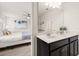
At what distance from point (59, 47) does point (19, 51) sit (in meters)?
0.59

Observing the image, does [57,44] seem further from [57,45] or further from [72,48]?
[72,48]

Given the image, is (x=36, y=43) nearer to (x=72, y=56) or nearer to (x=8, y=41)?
(x=8, y=41)

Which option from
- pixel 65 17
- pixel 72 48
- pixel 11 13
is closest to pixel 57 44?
pixel 72 48

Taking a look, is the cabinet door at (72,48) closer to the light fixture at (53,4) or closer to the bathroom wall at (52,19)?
the bathroom wall at (52,19)

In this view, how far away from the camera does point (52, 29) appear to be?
3.86 ft

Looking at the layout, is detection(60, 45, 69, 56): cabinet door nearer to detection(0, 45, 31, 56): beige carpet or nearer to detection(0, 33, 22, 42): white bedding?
detection(0, 45, 31, 56): beige carpet

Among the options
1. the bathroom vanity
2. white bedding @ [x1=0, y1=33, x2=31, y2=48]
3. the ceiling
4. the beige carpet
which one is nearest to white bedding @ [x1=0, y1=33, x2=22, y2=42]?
white bedding @ [x1=0, y1=33, x2=31, y2=48]

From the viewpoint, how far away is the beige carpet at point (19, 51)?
113 centimetres

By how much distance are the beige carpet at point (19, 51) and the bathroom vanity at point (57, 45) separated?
16cm

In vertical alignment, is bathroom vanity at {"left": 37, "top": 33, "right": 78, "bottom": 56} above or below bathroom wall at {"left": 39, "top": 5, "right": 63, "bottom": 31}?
below

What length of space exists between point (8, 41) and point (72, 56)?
3.16 ft

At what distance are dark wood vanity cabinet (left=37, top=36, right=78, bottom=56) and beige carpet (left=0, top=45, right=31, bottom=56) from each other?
0.53 ft

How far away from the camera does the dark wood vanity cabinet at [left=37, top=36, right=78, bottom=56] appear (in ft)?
3.76

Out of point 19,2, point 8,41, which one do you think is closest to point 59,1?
point 19,2
